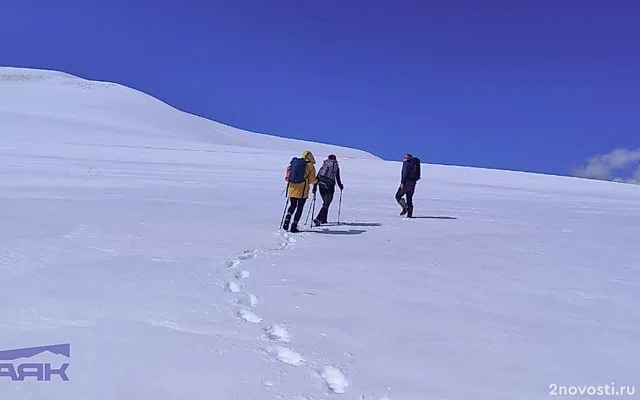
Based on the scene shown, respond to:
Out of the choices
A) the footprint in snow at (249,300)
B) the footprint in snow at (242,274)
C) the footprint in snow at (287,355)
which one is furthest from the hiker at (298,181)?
the footprint in snow at (287,355)

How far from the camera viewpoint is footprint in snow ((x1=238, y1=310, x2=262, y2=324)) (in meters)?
4.55

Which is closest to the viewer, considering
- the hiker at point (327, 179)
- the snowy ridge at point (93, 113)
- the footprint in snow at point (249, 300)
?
the footprint in snow at point (249, 300)

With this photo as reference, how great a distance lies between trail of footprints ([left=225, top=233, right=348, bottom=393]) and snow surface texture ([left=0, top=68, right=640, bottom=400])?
20mm

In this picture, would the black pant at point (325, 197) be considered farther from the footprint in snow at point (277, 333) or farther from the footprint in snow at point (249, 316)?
the footprint in snow at point (277, 333)

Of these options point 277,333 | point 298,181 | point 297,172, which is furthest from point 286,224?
point 277,333

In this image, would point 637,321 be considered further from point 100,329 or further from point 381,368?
point 100,329

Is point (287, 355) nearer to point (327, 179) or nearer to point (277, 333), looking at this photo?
point (277, 333)

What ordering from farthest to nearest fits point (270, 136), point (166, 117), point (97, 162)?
point (270, 136), point (166, 117), point (97, 162)

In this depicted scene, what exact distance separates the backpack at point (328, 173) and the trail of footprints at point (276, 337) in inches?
170

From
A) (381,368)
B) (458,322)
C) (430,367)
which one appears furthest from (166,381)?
(458,322)

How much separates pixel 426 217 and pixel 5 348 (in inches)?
388

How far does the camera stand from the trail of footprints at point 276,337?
3564 mm

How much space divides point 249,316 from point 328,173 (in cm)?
610

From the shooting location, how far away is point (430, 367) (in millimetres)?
3830
